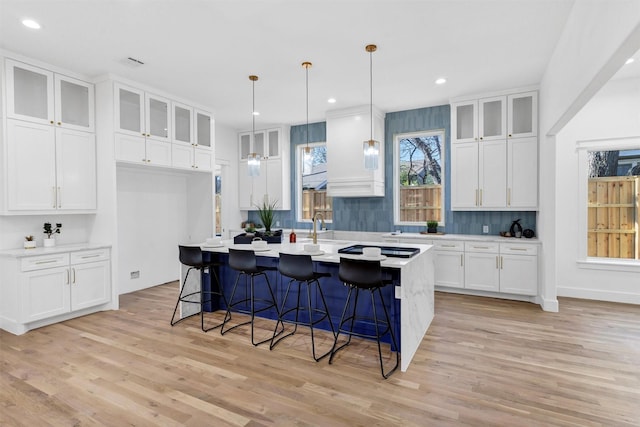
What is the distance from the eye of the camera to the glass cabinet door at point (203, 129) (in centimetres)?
559

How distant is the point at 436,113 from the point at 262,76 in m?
2.95

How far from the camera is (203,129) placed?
571 cm

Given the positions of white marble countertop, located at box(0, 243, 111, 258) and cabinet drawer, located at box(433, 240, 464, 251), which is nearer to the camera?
white marble countertop, located at box(0, 243, 111, 258)

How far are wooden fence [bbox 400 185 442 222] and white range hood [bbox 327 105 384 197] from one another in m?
0.45

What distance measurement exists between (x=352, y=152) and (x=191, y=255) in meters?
3.13

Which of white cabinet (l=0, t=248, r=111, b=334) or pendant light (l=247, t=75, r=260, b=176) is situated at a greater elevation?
pendant light (l=247, t=75, r=260, b=176)

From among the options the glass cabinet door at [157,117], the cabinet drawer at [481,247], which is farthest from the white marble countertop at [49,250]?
the cabinet drawer at [481,247]

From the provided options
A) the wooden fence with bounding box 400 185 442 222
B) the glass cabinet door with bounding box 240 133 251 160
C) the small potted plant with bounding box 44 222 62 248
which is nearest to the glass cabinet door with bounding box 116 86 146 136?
the small potted plant with bounding box 44 222 62 248

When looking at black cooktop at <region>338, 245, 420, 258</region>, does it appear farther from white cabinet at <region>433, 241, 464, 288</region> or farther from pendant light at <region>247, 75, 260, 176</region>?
white cabinet at <region>433, 241, 464, 288</region>

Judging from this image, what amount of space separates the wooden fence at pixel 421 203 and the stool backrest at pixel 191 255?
3.64 metres

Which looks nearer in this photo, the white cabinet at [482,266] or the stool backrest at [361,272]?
the stool backrest at [361,272]

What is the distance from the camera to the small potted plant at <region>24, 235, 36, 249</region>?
4.00 m

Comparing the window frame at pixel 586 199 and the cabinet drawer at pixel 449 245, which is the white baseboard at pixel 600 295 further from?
the cabinet drawer at pixel 449 245

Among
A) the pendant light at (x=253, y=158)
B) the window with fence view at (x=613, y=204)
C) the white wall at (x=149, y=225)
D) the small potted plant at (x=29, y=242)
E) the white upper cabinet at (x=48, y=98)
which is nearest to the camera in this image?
the white upper cabinet at (x=48, y=98)
